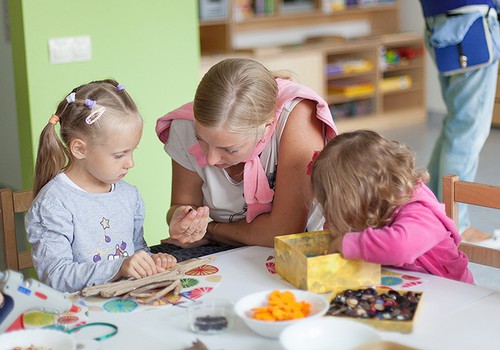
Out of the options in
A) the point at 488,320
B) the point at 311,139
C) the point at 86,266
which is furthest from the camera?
the point at 311,139

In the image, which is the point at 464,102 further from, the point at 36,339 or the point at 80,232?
the point at 36,339

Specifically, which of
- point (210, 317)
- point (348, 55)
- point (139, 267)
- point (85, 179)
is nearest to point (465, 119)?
point (85, 179)

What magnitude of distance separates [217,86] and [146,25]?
1671 mm

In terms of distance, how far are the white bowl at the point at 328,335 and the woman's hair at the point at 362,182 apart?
1.35 feet

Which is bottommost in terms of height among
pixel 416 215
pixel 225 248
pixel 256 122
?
pixel 225 248

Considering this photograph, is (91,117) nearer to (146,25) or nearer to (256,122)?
(256,122)

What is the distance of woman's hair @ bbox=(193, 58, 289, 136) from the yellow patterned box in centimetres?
35

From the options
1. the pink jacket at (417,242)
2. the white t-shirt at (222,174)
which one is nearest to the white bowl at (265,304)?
the pink jacket at (417,242)

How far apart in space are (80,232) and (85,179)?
14 centimetres

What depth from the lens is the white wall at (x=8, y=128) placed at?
4355 mm

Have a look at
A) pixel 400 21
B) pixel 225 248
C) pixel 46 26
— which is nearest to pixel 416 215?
pixel 225 248

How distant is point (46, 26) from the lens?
327cm

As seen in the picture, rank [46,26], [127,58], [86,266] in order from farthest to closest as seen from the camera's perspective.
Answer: [127,58] → [46,26] → [86,266]

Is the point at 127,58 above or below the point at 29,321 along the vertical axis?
above
